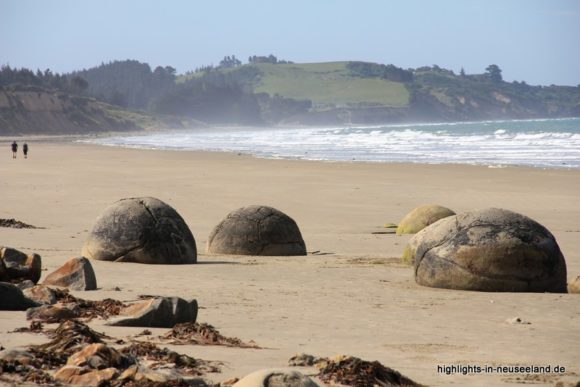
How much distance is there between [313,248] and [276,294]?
20.1 ft

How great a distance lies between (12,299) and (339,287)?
4183 millimetres

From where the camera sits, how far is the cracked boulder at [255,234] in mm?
15742

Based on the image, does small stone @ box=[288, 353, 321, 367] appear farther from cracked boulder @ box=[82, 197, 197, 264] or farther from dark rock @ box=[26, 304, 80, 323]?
cracked boulder @ box=[82, 197, 197, 264]

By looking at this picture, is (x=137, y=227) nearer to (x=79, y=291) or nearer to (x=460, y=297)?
(x=79, y=291)

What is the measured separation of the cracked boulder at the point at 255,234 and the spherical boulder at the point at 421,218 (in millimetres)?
3395

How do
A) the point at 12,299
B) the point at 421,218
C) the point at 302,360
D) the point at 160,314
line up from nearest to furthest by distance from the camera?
the point at 302,360
the point at 160,314
the point at 12,299
the point at 421,218

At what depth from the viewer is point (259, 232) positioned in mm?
15742

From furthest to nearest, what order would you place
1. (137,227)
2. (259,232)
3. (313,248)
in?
(313,248)
(259,232)
(137,227)

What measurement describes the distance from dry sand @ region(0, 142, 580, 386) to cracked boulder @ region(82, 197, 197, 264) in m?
0.38

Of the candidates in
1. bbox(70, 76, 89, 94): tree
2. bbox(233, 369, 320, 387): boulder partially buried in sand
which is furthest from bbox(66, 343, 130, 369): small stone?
bbox(70, 76, 89, 94): tree

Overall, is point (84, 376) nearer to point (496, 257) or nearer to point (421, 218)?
point (496, 257)

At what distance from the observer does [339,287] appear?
12148 mm

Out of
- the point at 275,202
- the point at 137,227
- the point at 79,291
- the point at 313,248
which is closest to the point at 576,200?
the point at 275,202

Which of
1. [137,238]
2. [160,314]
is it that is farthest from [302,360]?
[137,238]
